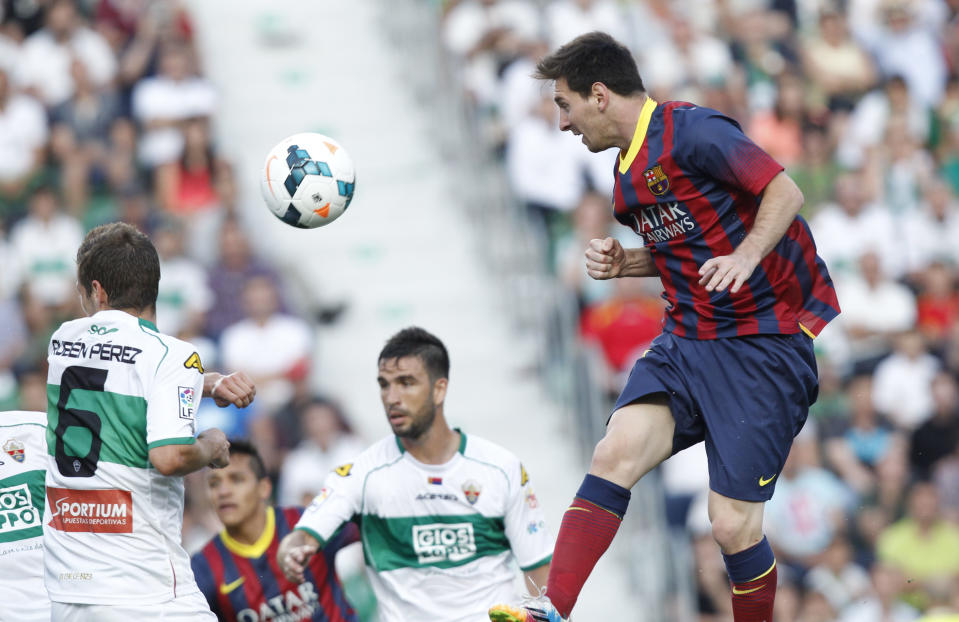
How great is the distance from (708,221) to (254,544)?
122 inches

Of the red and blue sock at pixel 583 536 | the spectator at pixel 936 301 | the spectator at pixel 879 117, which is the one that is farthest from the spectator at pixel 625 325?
the red and blue sock at pixel 583 536

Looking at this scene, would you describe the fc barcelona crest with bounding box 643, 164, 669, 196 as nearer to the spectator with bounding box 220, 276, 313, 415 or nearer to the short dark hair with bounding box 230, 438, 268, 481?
the short dark hair with bounding box 230, 438, 268, 481

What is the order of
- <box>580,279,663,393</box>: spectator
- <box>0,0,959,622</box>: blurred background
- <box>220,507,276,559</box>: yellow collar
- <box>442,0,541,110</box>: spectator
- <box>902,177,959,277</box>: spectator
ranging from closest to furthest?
<box>220,507,276,559</box>: yellow collar < <box>0,0,959,622</box>: blurred background < <box>580,279,663,393</box>: spectator < <box>902,177,959,277</box>: spectator < <box>442,0,541,110</box>: spectator

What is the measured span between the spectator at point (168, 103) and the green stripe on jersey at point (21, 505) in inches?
289

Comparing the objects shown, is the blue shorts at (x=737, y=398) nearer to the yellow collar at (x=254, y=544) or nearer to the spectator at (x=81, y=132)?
the yellow collar at (x=254, y=544)

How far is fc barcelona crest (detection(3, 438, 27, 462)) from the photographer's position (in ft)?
19.1

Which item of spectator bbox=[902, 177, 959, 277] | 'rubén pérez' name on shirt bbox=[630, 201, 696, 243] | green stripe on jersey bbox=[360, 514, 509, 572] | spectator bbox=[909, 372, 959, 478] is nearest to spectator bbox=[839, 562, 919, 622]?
spectator bbox=[909, 372, 959, 478]

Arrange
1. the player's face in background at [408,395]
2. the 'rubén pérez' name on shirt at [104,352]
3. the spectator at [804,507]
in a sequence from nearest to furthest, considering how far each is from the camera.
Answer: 1. the 'rubén pérez' name on shirt at [104,352]
2. the player's face in background at [408,395]
3. the spectator at [804,507]

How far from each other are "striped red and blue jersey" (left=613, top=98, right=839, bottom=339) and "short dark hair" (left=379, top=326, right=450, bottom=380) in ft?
5.00

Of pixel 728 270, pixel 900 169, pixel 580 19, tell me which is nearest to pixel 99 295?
pixel 728 270

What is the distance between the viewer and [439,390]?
7031 mm

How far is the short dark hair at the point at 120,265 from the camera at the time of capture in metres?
5.20

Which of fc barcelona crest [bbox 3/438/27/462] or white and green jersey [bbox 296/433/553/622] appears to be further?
white and green jersey [bbox 296/433/553/622]

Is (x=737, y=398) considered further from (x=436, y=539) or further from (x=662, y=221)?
(x=436, y=539)
